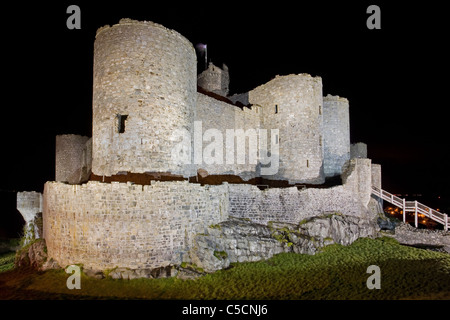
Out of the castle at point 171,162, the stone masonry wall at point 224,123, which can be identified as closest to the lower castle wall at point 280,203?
the castle at point 171,162

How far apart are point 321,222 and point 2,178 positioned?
43743mm

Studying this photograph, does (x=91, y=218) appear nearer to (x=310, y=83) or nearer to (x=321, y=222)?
(x=321, y=222)

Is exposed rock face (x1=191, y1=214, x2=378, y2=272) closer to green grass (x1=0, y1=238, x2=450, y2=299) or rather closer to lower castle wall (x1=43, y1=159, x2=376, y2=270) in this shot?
green grass (x1=0, y1=238, x2=450, y2=299)

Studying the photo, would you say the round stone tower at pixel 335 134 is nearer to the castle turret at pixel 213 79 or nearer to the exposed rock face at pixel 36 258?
the castle turret at pixel 213 79

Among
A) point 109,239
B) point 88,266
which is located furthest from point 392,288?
point 88,266

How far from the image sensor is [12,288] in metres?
10.7

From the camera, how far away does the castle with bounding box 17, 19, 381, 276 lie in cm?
1081

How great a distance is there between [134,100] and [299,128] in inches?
451

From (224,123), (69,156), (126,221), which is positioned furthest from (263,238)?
(69,156)

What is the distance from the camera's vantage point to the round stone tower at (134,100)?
545 inches

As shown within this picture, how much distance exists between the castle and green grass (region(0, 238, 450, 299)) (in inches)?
37.9

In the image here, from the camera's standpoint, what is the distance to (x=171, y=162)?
1453cm

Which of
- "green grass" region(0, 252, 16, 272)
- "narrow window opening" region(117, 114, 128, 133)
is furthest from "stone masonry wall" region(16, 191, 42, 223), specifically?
"narrow window opening" region(117, 114, 128, 133)

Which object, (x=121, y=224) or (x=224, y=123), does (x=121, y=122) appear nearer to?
(x=121, y=224)
